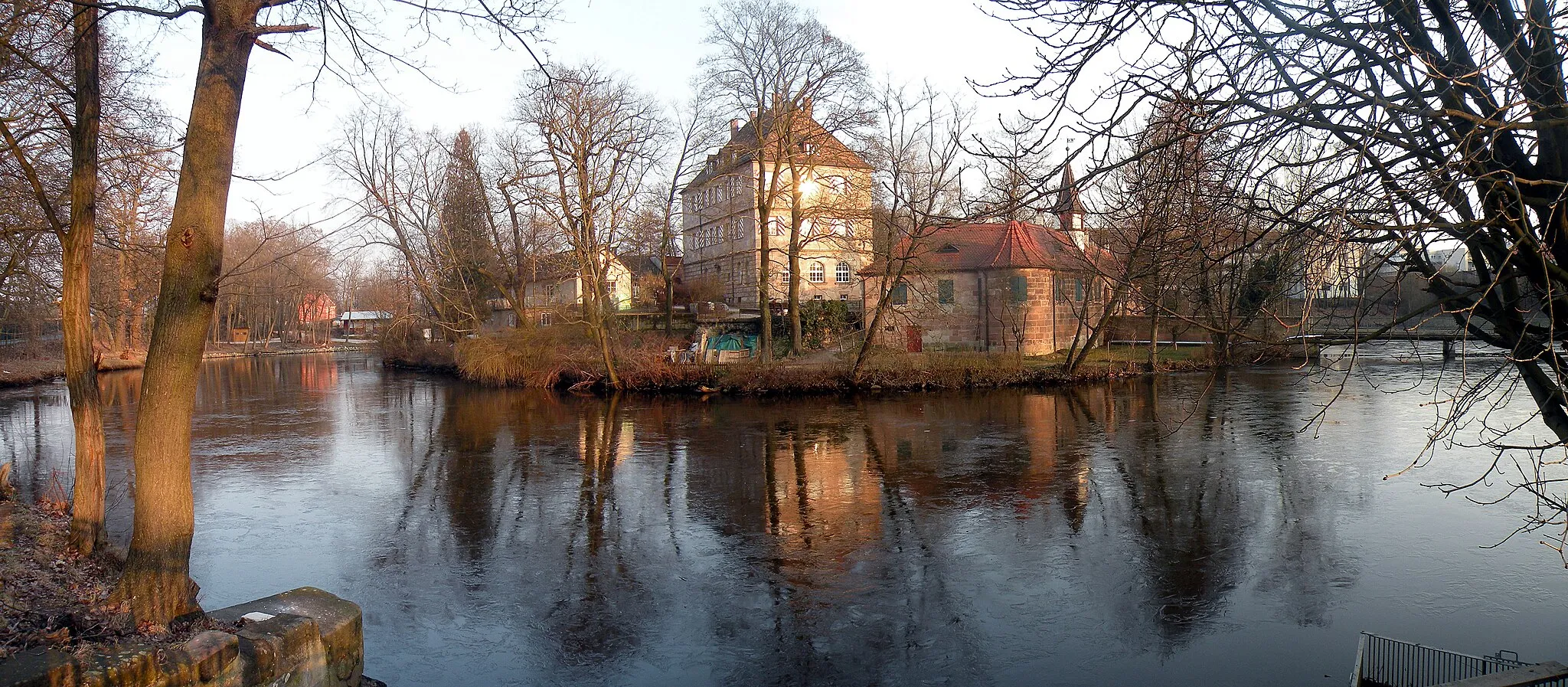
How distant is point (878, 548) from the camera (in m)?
9.76

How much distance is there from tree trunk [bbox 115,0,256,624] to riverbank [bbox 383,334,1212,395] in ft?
69.0

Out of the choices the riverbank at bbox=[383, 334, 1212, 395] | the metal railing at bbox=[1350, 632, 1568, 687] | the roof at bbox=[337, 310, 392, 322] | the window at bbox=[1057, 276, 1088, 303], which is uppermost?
the roof at bbox=[337, 310, 392, 322]

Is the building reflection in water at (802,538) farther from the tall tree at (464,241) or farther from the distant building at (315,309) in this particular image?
the distant building at (315,309)

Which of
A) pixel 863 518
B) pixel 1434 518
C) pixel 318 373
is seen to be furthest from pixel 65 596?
pixel 318 373

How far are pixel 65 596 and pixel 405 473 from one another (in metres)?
8.55

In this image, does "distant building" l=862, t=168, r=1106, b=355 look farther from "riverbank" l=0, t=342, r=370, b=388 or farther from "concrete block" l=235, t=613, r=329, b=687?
"concrete block" l=235, t=613, r=329, b=687

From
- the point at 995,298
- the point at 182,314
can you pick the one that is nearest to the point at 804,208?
the point at 995,298

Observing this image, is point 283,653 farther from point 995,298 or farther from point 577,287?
point 577,287

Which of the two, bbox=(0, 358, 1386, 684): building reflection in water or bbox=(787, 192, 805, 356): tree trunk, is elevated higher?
bbox=(787, 192, 805, 356): tree trunk

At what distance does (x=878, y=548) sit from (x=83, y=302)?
782 centimetres

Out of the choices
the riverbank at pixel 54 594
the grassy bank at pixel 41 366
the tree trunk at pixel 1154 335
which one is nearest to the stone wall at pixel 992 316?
the tree trunk at pixel 1154 335

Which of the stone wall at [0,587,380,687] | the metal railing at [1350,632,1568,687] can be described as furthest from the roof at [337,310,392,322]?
the metal railing at [1350,632,1568,687]

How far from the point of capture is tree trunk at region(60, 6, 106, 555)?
7891 mm

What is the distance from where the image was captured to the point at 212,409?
25.0 meters
